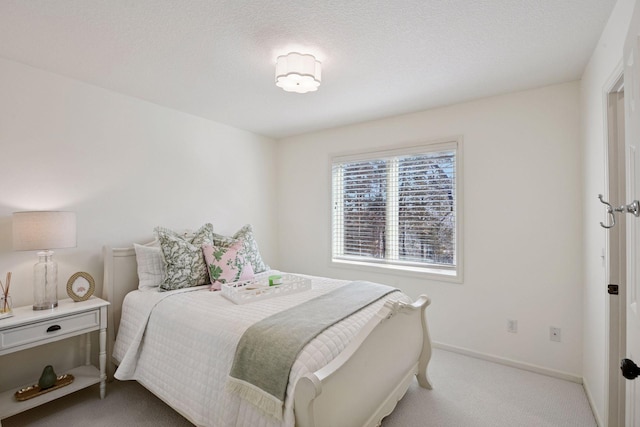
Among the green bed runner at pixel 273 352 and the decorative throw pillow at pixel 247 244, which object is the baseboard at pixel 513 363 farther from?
the decorative throw pillow at pixel 247 244

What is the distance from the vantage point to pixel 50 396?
201 centimetres

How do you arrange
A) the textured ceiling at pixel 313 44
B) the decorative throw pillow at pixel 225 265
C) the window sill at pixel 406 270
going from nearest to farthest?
1. the textured ceiling at pixel 313 44
2. the decorative throw pillow at pixel 225 265
3. the window sill at pixel 406 270

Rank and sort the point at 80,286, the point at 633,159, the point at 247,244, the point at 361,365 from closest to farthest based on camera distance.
Result: the point at 633,159, the point at 361,365, the point at 80,286, the point at 247,244

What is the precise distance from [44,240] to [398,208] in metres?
3.03

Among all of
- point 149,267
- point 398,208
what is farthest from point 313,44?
point 149,267

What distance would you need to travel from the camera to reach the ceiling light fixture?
6.46ft

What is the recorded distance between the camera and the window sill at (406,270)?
9.96ft

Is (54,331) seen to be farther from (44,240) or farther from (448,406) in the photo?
(448,406)

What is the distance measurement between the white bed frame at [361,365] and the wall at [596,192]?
41.5 inches

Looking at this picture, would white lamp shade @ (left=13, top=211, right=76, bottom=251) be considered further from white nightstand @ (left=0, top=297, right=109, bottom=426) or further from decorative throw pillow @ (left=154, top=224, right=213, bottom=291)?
decorative throw pillow @ (left=154, top=224, right=213, bottom=291)

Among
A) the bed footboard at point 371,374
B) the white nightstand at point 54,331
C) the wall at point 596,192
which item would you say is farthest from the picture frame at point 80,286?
the wall at point 596,192

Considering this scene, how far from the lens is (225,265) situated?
2.64m

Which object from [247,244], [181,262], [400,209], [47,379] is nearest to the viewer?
[47,379]

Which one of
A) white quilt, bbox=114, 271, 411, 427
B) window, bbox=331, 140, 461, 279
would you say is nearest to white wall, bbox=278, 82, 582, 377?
window, bbox=331, 140, 461, 279
